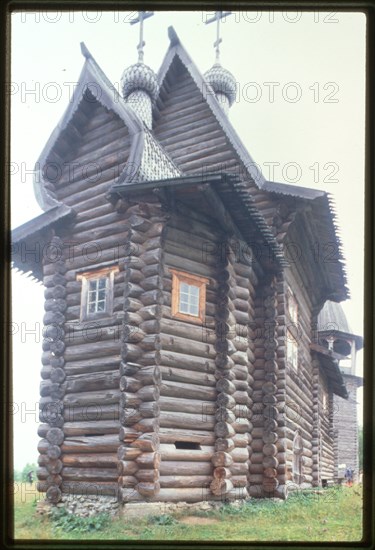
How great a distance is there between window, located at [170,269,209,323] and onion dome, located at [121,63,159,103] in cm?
438

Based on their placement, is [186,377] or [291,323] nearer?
[186,377]

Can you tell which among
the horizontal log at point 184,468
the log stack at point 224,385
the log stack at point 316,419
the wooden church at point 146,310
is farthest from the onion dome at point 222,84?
the log stack at point 316,419

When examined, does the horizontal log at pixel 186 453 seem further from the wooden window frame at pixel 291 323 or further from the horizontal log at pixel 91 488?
the wooden window frame at pixel 291 323

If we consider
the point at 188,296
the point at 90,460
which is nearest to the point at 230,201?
the point at 188,296

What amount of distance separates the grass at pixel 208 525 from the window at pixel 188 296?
3.14 metres

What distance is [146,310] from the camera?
1120 centimetres

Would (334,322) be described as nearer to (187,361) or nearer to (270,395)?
(270,395)

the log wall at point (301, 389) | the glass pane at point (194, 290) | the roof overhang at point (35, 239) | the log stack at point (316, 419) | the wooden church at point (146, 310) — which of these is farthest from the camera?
the log stack at point (316, 419)

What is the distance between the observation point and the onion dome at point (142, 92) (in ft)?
47.1

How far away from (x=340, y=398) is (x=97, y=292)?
18.1 feet

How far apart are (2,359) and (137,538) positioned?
307cm

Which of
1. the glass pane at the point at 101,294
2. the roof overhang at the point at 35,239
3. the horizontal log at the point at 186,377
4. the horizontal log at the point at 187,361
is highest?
the roof overhang at the point at 35,239

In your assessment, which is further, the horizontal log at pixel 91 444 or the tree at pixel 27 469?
the horizontal log at pixel 91 444

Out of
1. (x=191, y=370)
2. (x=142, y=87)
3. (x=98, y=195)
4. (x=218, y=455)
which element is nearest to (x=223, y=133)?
(x=142, y=87)
